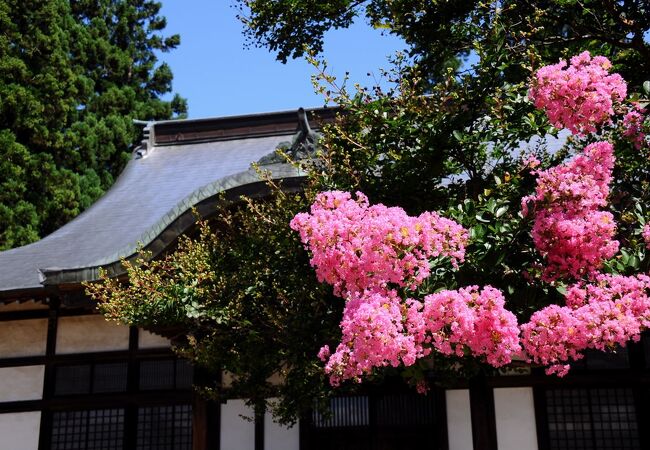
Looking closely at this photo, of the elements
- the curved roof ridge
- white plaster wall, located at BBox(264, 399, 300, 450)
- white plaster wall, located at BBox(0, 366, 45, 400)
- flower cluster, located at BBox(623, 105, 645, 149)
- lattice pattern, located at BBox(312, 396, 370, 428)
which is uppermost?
the curved roof ridge

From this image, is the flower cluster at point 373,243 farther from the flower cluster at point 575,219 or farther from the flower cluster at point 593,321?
the flower cluster at point 593,321

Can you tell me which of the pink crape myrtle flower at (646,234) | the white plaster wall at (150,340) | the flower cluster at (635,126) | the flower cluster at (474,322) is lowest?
the flower cluster at (474,322)

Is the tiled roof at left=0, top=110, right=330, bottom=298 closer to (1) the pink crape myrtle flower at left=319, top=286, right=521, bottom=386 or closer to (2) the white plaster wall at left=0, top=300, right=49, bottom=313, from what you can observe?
(2) the white plaster wall at left=0, top=300, right=49, bottom=313

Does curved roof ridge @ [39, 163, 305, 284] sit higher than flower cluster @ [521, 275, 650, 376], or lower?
higher

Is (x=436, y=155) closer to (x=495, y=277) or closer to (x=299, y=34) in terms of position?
(x=495, y=277)

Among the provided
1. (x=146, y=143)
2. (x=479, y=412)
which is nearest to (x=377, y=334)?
(x=479, y=412)

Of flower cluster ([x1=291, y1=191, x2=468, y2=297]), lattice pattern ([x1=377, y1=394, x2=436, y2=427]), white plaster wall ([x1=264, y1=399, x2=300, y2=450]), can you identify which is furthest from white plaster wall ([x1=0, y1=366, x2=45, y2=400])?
flower cluster ([x1=291, y1=191, x2=468, y2=297])

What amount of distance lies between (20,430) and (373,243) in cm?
908

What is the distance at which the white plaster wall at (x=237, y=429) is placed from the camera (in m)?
10.7

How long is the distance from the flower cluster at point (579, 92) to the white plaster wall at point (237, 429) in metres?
6.74

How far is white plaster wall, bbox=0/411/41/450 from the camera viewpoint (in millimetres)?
11750

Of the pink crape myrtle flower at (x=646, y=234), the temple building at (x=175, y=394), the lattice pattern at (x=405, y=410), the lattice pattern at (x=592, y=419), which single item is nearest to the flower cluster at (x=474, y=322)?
the pink crape myrtle flower at (x=646, y=234)

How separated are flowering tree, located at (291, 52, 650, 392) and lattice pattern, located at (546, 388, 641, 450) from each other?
5.21 m

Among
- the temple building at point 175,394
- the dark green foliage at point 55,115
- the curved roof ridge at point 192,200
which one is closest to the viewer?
the curved roof ridge at point 192,200
